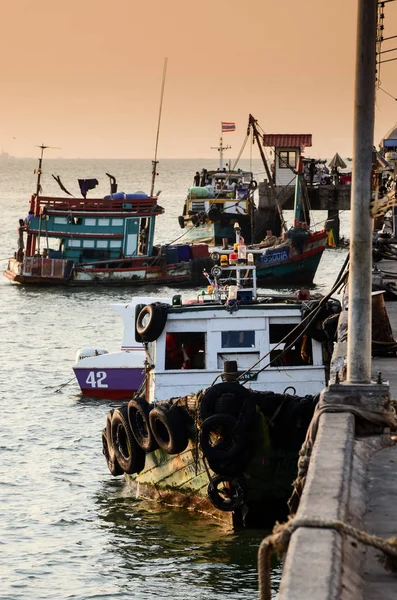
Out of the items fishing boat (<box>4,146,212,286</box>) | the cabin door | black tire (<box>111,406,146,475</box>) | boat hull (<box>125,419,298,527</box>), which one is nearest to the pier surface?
boat hull (<box>125,419,298,527</box>)

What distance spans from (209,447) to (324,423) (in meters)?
6.26

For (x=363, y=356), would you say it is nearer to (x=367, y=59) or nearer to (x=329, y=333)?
(x=367, y=59)

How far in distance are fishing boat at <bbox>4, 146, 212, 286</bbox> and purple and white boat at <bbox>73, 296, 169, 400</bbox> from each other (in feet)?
76.2

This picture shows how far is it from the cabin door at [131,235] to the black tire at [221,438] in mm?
35395

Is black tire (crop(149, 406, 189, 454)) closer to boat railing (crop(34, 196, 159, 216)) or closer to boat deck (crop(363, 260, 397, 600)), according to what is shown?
boat deck (crop(363, 260, 397, 600))

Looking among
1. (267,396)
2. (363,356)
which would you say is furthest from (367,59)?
(267,396)

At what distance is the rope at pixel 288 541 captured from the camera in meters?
6.42

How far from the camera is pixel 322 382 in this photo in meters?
18.4

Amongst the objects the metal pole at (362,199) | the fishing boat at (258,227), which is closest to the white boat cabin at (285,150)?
the fishing boat at (258,227)

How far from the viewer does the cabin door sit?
166 feet

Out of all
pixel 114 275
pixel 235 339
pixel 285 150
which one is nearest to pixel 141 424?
pixel 235 339

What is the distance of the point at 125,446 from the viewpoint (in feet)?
60.6

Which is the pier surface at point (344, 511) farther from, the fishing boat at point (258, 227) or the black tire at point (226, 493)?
the fishing boat at point (258, 227)

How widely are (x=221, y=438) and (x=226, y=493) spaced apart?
0.90 m
